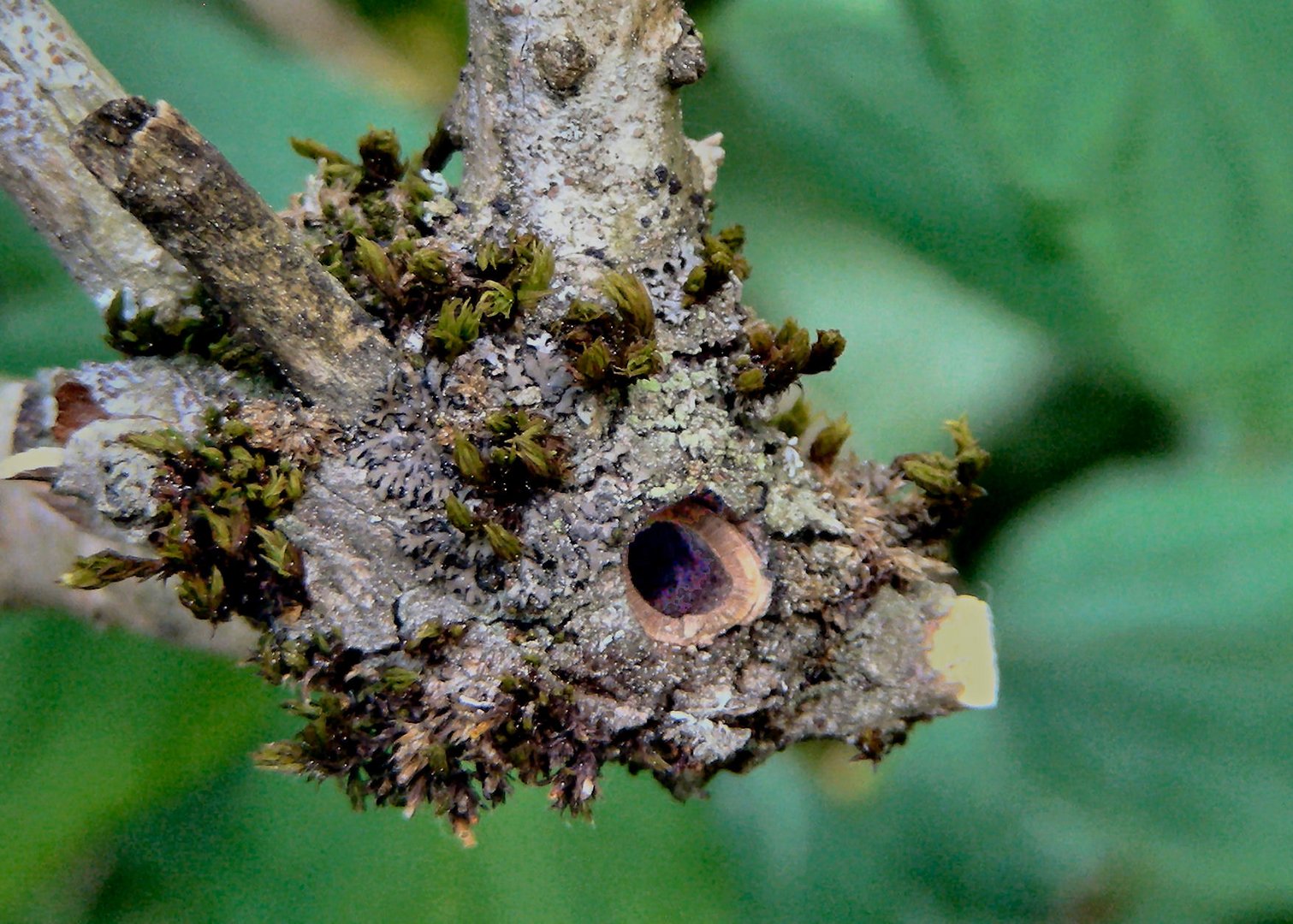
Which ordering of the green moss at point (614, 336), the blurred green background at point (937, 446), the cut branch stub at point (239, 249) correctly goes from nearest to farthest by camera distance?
1. the cut branch stub at point (239, 249)
2. the green moss at point (614, 336)
3. the blurred green background at point (937, 446)

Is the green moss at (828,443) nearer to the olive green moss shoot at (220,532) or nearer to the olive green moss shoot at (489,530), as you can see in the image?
the olive green moss shoot at (489,530)

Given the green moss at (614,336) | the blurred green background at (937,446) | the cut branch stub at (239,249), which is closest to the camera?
the cut branch stub at (239,249)

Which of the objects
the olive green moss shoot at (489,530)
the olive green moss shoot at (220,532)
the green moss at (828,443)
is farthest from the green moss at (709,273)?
the olive green moss shoot at (220,532)

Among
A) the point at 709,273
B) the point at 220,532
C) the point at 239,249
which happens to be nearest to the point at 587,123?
the point at 709,273

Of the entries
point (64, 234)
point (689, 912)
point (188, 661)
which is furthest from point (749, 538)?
point (188, 661)

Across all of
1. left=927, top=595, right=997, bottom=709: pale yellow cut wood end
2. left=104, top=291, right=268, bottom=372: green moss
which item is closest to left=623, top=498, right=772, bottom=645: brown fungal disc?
left=927, top=595, right=997, bottom=709: pale yellow cut wood end

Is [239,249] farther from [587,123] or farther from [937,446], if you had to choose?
[937,446]
